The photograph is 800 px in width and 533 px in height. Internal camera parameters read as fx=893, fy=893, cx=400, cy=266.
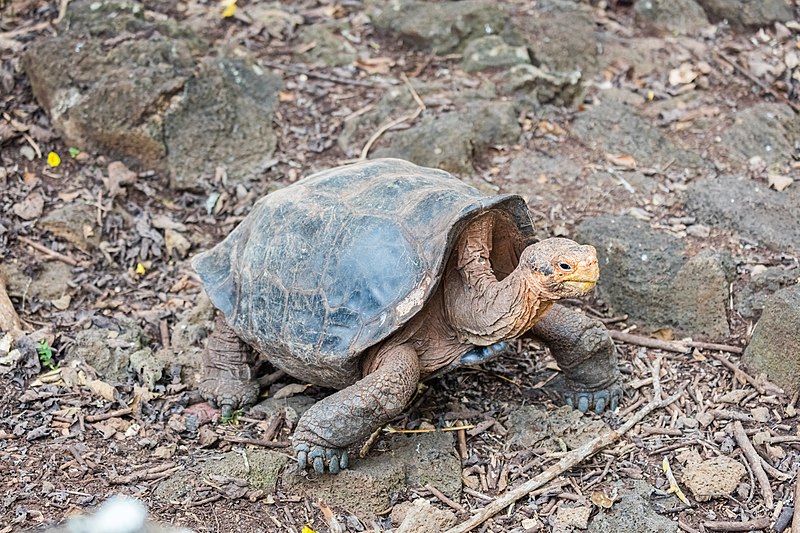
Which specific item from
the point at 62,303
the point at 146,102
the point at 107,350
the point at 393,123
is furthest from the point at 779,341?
the point at 146,102

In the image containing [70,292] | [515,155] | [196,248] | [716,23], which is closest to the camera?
[70,292]

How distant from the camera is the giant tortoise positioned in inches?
171

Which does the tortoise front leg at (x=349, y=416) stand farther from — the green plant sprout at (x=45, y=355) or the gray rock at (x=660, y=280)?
the gray rock at (x=660, y=280)

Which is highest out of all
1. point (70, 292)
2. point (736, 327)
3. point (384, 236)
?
point (384, 236)

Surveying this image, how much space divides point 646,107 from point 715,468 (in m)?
4.03

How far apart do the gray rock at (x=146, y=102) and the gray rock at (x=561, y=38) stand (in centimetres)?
249

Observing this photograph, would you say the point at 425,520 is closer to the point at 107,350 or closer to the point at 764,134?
the point at 107,350

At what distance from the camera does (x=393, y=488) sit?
445 cm

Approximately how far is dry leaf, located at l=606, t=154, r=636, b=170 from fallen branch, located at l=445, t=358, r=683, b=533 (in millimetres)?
2348

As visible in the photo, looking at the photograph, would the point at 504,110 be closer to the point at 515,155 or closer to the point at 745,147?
the point at 515,155

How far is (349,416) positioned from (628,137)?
3898mm

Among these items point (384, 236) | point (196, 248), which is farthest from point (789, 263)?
point (196, 248)

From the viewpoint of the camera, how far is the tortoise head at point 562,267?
3961 mm

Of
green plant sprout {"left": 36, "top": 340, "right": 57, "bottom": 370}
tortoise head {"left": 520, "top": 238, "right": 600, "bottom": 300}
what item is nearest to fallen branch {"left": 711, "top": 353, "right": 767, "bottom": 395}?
tortoise head {"left": 520, "top": 238, "right": 600, "bottom": 300}
